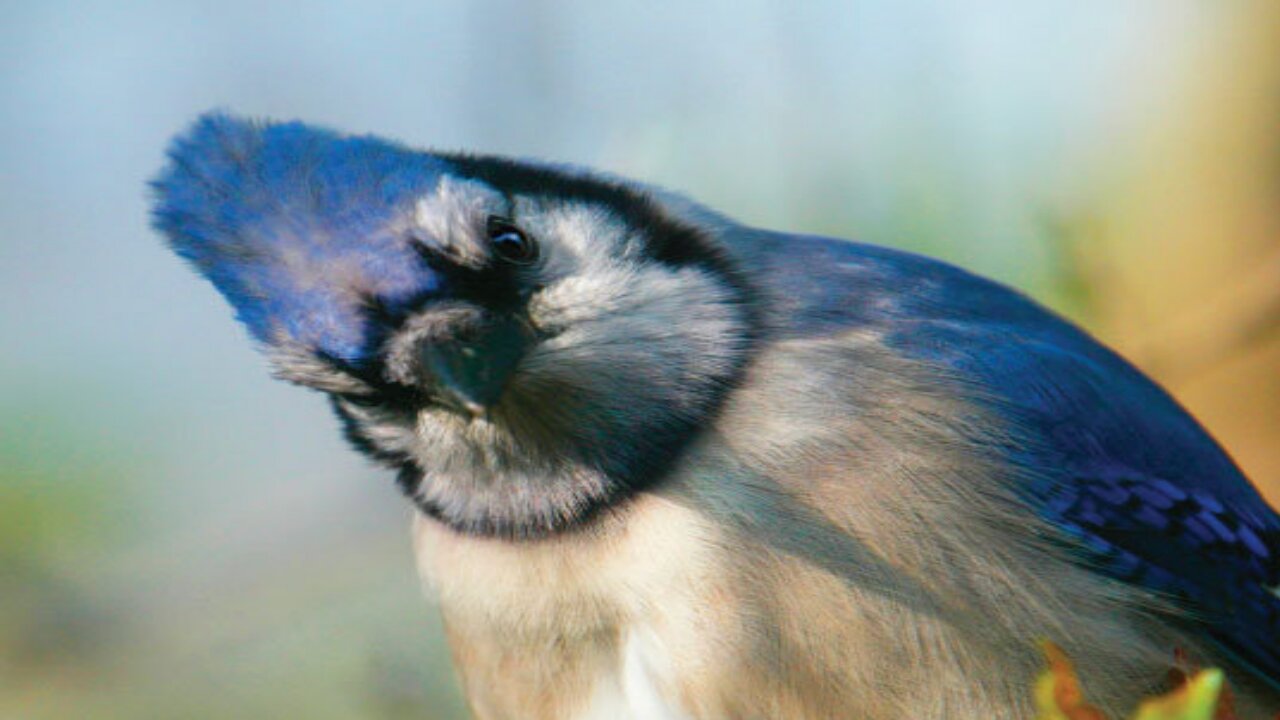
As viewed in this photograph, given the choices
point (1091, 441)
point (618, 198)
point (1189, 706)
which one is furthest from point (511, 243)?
point (1189, 706)

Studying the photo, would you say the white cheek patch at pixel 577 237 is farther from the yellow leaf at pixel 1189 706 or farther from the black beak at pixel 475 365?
the yellow leaf at pixel 1189 706

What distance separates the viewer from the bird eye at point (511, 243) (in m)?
1.30

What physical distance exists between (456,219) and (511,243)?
60mm

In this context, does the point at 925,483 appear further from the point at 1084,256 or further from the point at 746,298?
the point at 1084,256

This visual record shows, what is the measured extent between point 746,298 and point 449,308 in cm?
33

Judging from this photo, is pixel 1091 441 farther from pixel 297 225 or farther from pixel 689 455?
pixel 297 225

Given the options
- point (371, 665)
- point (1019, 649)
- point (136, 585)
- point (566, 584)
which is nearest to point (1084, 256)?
point (1019, 649)

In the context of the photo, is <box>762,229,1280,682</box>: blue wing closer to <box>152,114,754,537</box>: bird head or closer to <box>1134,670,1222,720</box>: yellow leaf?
<box>152,114,754,537</box>: bird head

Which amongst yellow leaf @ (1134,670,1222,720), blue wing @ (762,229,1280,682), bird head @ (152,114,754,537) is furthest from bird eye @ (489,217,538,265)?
yellow leaf @ (1134,670,1222,720)

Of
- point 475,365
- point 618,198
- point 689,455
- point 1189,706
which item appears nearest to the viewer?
point 1189,706

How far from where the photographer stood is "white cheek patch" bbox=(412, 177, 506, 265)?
127cm

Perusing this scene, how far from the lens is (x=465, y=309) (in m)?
1.25

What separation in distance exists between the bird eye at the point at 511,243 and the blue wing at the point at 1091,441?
0.28 m

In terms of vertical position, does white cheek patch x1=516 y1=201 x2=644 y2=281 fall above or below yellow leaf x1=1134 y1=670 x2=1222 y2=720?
below
